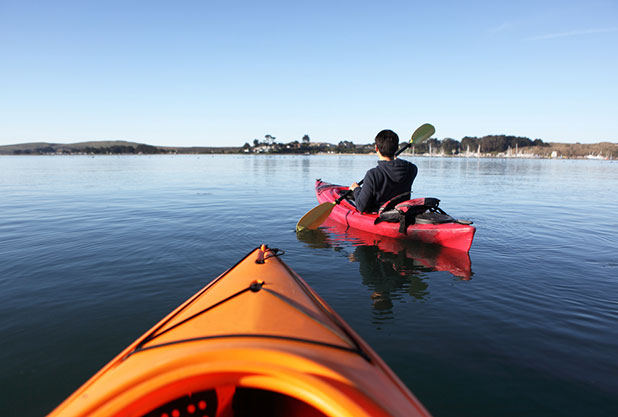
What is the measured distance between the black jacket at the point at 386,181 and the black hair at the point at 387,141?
0.25m

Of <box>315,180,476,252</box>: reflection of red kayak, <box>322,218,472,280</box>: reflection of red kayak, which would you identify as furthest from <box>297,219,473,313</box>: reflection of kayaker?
<box>315,180,476,252</box>: reflection of red kayak

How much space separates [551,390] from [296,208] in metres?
9.40

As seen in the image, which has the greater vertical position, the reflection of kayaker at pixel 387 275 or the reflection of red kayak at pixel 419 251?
the reflection of red kayak at pixel 419 251

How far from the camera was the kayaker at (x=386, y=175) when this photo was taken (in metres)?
6.59

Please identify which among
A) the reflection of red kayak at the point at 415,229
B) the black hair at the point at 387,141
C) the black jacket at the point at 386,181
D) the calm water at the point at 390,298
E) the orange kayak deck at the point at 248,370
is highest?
the black hair at the point at 387,141

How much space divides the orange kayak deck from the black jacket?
4.83m

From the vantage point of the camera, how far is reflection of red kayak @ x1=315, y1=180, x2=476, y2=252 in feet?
20.1

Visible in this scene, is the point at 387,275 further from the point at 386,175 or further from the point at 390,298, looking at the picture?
the point at 386,175

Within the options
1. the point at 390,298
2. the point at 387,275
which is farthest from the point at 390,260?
the point at 390,298

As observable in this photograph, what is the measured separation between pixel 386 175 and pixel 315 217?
2113 millimetres

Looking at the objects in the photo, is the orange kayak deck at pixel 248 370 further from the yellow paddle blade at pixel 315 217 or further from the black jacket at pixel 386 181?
the yellow paddle blade at pixel 315 217

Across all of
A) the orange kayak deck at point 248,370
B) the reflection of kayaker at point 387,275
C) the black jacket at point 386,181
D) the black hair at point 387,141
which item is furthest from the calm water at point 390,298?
the black hair at point 387,141

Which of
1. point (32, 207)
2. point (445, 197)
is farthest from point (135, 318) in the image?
point (445, 197)

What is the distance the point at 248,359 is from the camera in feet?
5.25
